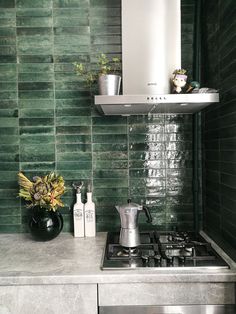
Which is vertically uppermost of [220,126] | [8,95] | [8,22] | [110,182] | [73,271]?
[8,22]

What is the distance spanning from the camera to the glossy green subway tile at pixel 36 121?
1904 mm

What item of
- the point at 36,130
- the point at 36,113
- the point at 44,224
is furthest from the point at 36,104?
the point at 44,224

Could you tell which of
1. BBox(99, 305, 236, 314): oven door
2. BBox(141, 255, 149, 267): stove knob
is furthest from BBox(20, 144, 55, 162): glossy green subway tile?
BBox(99, 305, 236, 314): oven door

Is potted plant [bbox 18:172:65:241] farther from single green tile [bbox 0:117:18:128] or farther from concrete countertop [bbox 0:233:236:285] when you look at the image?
single green tile [bbox 0:117:18:128]

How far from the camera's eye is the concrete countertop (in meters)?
1.27

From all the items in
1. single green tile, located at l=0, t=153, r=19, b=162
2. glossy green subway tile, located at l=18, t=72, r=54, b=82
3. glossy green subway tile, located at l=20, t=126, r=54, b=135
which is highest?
glossy green subway tile, located at l=18, t=72, r=54, b=82

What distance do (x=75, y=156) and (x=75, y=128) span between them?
0.18 m

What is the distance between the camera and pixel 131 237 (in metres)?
1.53

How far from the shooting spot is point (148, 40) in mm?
1616

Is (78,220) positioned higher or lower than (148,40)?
lower

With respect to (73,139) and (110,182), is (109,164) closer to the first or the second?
(110,182)

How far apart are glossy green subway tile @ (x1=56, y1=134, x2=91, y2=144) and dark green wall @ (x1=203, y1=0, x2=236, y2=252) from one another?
2.51 feet

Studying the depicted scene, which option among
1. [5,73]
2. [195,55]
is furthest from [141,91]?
[5,73]

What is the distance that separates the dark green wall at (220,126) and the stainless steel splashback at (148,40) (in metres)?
0.23
